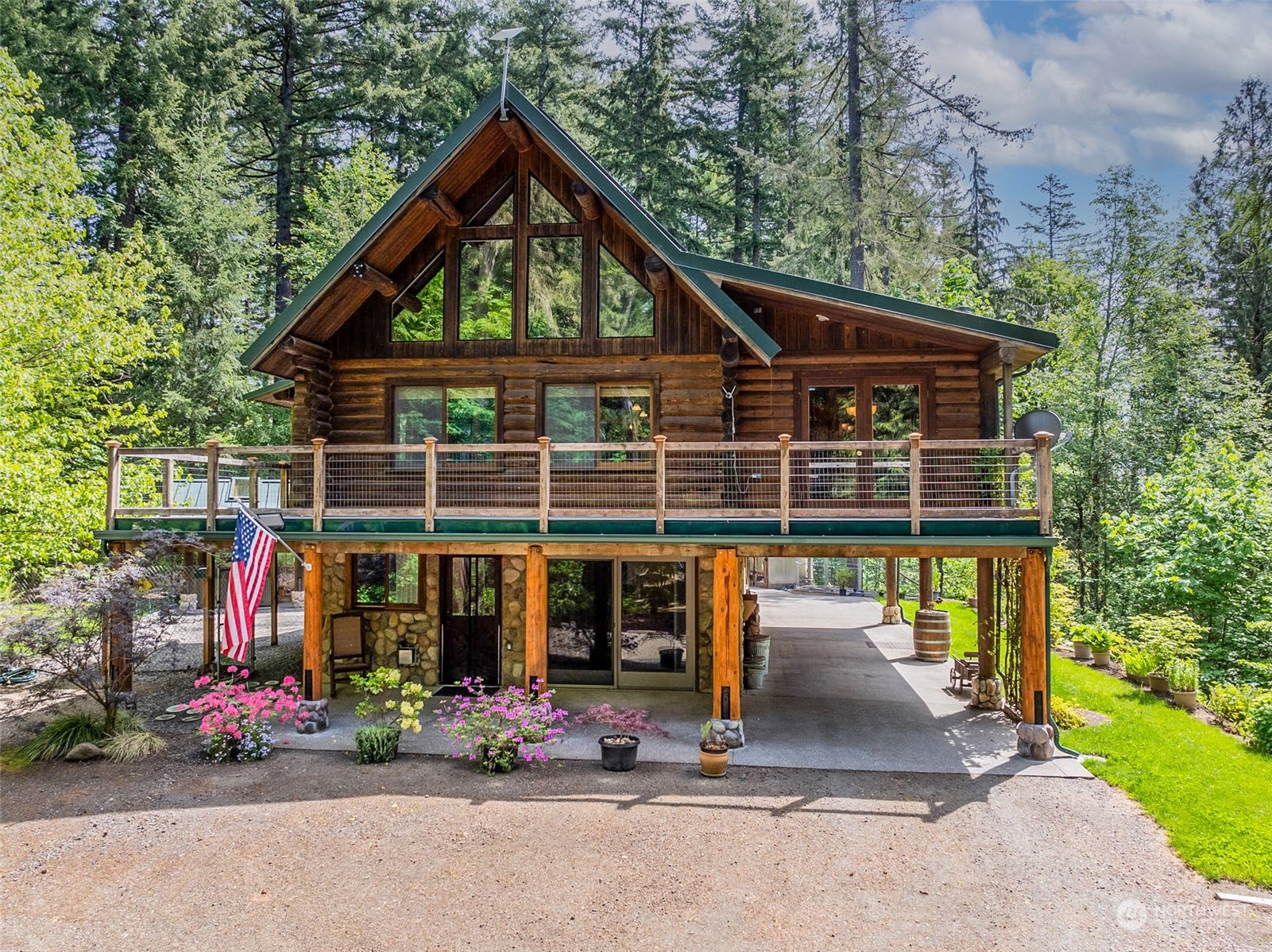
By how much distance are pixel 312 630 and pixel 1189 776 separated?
1131 centimetres

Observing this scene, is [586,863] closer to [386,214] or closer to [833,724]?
[833,724]

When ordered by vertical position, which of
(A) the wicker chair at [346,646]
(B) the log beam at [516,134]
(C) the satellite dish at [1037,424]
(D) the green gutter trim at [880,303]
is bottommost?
(A) the wicker chair at [346,646]

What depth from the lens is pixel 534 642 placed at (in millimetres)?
10586

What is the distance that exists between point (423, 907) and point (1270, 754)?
36.2ft

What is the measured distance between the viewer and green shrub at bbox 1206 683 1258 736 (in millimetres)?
11922

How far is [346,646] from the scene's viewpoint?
1291cm

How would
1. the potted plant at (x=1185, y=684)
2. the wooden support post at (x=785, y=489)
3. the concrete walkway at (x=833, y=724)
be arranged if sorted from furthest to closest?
the potted plant at (x=1185, y=684), the wooden support post at (x=785, y=489), the concrete walkway at (x=833, y=724)

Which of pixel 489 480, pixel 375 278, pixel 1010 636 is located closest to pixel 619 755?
pixel 489 480

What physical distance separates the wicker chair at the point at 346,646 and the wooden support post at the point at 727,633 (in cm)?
614

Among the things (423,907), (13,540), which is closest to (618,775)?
(423,907)

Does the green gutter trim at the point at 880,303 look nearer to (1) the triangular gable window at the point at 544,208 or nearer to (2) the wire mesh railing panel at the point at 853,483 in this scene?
(2) the wire mesh railing panel at the point at 853,483

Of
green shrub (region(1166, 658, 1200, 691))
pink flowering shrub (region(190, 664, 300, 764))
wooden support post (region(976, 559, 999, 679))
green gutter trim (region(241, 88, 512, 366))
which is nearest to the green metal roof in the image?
green gutter trim (region(241, 88, 512, 366))

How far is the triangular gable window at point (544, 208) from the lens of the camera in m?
12.9

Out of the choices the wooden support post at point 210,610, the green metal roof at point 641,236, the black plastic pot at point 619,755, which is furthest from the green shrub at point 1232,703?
the wooden support post at point 210,610
